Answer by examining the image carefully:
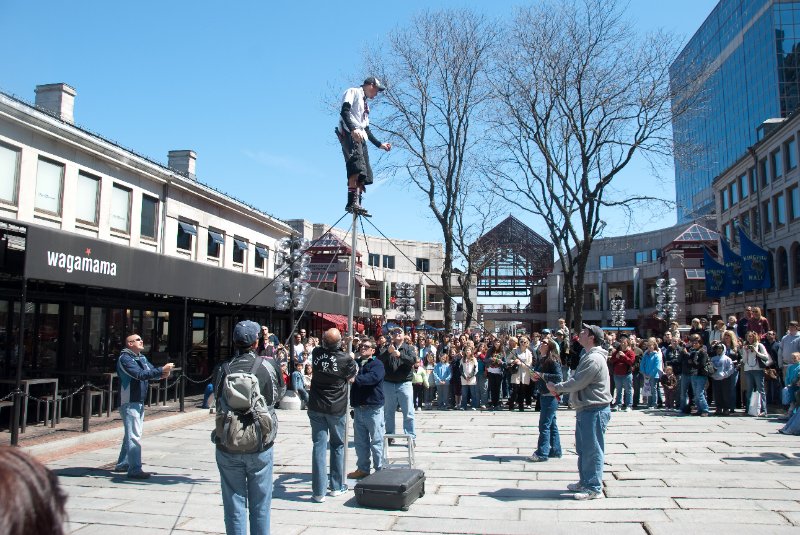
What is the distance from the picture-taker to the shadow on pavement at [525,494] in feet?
23.3

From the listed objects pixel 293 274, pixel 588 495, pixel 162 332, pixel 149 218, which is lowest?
pixel 588 495

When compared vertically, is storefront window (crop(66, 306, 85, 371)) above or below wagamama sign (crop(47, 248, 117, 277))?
below

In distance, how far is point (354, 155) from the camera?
7.98m

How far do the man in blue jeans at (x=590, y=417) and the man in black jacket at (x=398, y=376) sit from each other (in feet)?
9.04

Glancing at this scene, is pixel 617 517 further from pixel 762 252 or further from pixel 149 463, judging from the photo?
pixel 762 252

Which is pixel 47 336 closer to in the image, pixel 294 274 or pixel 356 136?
pixel 294 274

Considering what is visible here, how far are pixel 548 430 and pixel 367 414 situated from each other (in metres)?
2.91

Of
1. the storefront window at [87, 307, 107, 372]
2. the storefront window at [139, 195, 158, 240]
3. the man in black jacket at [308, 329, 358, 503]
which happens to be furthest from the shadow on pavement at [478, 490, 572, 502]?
the storefront window at [139, 195, 158, 240]

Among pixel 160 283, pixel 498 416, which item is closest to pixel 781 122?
pixel 498 416

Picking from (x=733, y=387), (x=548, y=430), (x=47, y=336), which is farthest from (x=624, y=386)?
(x=47, y=336)

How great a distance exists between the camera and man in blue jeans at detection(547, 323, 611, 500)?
6973 mm

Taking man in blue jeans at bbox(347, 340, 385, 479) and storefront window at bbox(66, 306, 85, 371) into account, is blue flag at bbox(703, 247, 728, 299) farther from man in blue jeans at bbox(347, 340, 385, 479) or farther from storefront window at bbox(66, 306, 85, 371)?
man in blue jeans at bbox(347, 340, 385, 479)

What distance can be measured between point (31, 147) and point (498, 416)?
15.6m

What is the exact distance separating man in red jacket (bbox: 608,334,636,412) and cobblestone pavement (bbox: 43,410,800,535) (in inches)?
133
